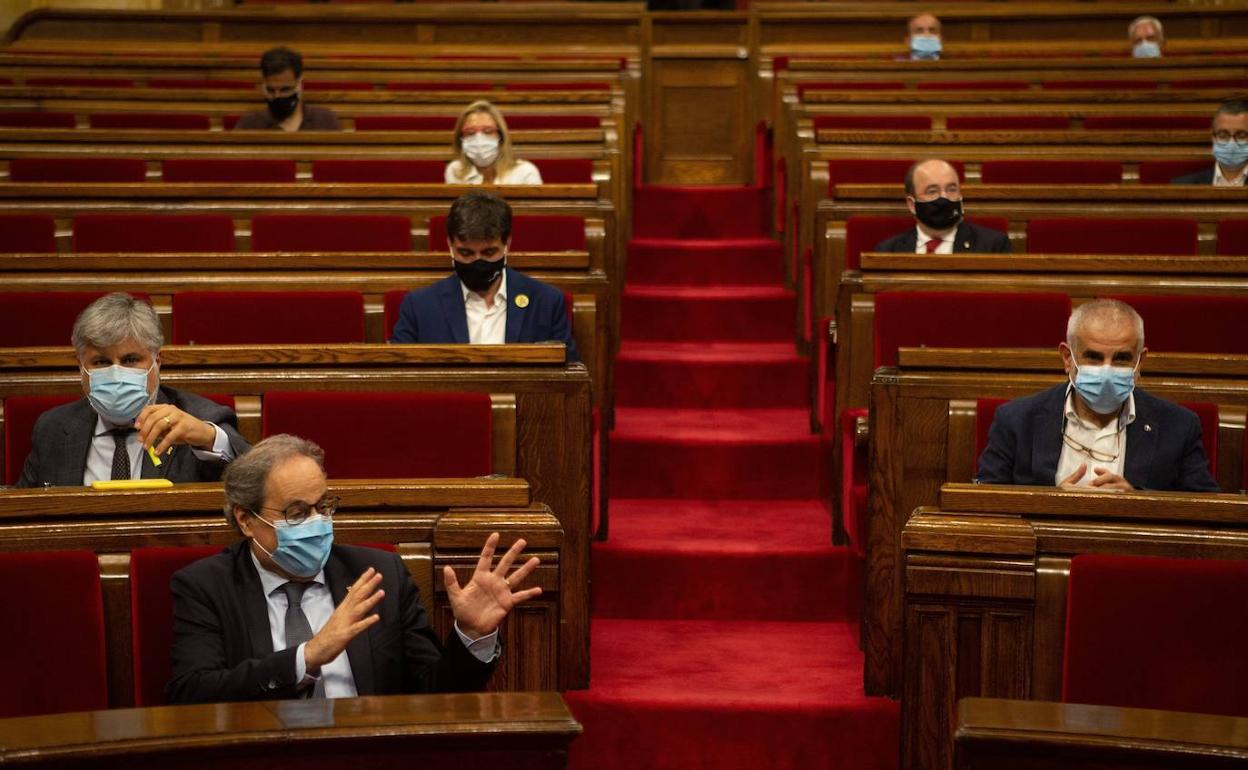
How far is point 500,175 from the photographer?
2695 mm

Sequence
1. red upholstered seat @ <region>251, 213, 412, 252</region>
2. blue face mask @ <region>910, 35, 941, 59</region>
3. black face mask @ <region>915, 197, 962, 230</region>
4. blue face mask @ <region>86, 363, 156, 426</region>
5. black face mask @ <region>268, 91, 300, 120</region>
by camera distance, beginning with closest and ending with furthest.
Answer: blue face mask @ <region>86, 363, 156, 426</region> → black face mask @ <region>915, 197, 962, 230</region> → red upholstered seat @ <region>251, 213, 412, 252</region> → black face mask @ <region>268, 91, 300, 120</region> → blue face mask @ <region>910, 35, 941, 59</region>

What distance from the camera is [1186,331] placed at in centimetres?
203

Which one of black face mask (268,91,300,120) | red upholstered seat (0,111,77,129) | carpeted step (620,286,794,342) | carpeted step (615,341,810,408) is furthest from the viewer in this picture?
red upholstered seat (0,111,77,129)

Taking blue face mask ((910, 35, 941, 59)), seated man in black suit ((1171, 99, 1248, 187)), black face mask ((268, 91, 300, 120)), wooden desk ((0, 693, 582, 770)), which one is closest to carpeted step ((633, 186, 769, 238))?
blue face mask ((910, 35, 941, 59))

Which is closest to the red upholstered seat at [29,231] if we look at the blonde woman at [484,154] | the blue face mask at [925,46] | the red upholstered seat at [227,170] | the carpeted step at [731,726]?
the red upholstered seat at [227,170]

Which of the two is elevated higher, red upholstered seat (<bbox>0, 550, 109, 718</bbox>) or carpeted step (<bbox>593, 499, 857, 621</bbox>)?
red upholstered seat (<bbox>0, 550, 109, 718</bbox>)

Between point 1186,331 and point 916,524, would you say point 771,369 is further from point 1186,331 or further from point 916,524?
point 916,524

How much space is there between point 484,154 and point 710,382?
56cm

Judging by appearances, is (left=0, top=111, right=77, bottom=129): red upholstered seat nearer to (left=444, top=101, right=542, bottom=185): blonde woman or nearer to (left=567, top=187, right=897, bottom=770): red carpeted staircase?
(left=444, top=101, right=542, bottom=185): blonde woman

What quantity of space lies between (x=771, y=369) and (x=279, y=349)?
1.10m

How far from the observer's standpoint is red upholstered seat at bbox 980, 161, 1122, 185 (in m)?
2.79

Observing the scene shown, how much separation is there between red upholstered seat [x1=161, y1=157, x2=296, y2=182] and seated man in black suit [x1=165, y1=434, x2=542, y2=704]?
164 centimetres

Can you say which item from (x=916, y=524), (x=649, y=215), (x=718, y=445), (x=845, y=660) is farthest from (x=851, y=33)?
(x=916, y=524)

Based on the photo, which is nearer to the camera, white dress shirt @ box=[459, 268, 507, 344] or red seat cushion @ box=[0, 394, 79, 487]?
red seat cushion @ box=[0, 394, 79, 487]
